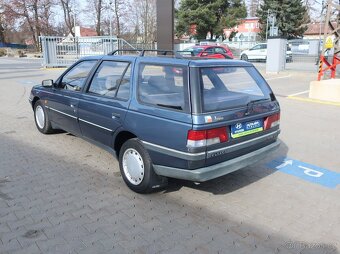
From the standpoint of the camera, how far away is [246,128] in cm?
388

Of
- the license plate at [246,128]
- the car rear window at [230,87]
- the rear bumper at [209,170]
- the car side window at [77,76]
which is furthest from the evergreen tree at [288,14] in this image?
the rear bumper at [209,170]

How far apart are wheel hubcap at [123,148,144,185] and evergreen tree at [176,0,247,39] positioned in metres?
47.0

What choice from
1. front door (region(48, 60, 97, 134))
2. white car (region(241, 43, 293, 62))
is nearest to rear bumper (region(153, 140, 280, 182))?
front door (region(48, 60, 97, 134))

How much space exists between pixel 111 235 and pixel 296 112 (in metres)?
7.09

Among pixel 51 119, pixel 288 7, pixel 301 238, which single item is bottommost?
pixel 301 238

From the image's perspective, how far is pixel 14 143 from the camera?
605cm

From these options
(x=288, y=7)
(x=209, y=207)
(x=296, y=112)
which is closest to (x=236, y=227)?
(x=209, y=207)

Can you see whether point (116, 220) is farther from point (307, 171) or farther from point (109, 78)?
point (307, 171)

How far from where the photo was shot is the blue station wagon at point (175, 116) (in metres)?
3.48

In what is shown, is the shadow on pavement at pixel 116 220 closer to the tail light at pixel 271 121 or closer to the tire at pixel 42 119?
the tail light at pixel 271 121

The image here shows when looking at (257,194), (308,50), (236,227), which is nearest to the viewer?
(236,227)

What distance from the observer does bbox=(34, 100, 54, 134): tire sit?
6.22 metres

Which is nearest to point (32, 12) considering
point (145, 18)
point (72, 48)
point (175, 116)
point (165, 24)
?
point (145, 18)

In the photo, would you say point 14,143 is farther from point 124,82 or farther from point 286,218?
point 286,218
